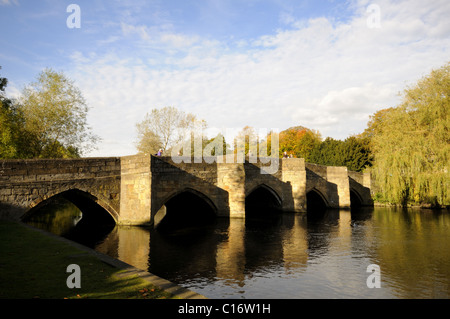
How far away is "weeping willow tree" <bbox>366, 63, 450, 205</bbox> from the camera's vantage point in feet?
84.8

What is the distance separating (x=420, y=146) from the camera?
2677 centimetres

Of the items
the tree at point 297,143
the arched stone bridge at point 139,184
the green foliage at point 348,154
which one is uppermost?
the tree at point 297,143

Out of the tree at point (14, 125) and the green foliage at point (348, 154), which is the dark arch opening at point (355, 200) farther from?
the tree at point (14, 125)

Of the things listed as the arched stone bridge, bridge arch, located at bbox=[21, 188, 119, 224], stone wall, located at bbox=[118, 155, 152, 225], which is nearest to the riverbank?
the arched stone bridge

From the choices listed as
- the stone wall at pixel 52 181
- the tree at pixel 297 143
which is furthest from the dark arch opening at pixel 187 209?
the tree at pixel 297 143

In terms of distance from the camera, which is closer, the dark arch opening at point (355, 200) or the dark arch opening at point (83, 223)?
the dark arch opening at point (83, 223)

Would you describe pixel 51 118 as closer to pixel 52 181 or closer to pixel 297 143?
pixel 52 181

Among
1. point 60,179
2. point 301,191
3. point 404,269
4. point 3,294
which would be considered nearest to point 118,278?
point 3,294

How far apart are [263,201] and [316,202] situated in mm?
6014

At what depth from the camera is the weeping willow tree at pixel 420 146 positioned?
25844 millimetres

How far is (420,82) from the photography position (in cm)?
2767

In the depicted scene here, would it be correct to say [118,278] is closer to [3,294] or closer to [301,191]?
[3,294]

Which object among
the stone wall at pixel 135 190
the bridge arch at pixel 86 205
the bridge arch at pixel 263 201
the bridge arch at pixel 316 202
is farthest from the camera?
the bridge arch at pixel 316 202

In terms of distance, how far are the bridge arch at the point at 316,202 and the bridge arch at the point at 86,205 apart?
1861 centimetres
